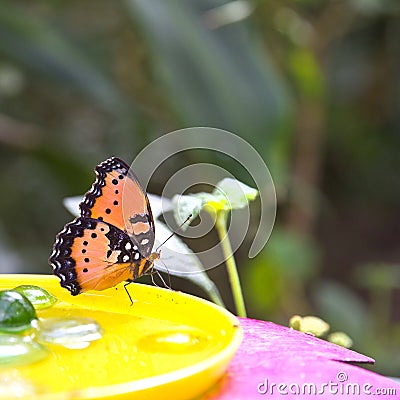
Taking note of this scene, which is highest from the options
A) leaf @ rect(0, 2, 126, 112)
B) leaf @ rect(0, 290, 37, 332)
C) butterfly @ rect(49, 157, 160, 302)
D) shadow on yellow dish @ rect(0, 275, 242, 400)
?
leaf @ rect(0, 2, 126, 112)

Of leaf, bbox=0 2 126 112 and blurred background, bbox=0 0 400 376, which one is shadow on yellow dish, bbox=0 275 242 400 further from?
leaf, bbox=0 2 126 112

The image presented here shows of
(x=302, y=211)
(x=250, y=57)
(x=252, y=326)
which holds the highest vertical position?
(x=250, y=57)

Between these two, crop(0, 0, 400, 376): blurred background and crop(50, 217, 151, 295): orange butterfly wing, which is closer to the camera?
crop(50, 217, 151, 295): orange butterfly wing

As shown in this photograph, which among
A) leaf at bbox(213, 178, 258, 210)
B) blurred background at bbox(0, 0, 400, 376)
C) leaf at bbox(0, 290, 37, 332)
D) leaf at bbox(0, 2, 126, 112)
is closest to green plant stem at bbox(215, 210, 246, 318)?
leaf at bbox(213, 178, 258, 210)

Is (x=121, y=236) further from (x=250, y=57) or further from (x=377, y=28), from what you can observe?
(x=377, y=28)

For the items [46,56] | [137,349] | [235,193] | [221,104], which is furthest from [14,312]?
[46,56]

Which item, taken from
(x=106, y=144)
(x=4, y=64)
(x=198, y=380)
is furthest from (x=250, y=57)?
(x=198, y=380)

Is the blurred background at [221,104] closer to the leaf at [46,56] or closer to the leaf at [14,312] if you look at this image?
the leaf at [46,56]
